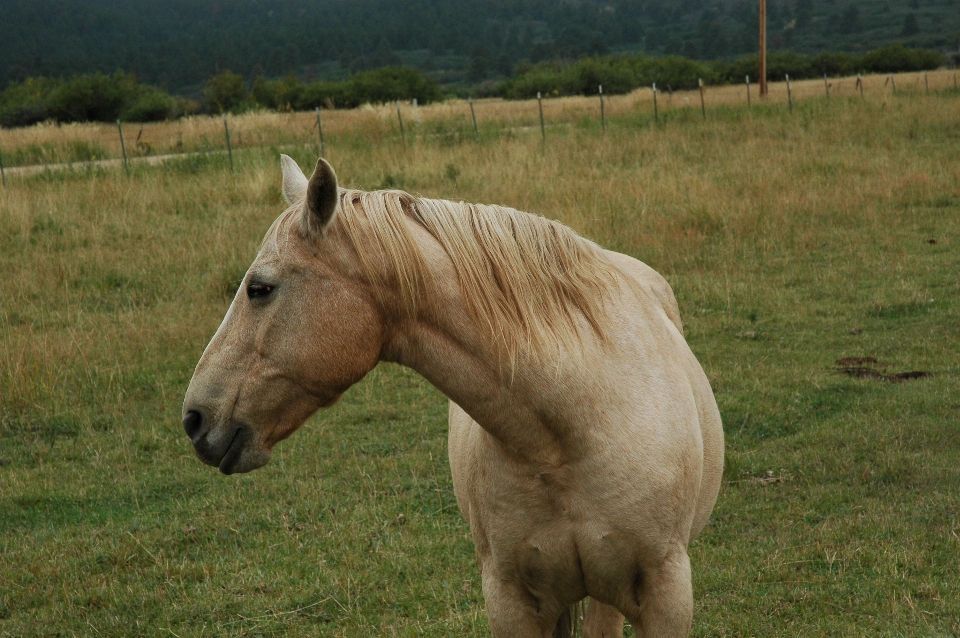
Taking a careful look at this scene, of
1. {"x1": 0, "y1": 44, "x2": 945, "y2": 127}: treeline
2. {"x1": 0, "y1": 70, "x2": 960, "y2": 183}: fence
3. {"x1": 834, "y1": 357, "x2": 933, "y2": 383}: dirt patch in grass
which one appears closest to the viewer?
{"x1": 834, "y1": 357, "x2": 933, "y2": 383}: dirt patch in grass

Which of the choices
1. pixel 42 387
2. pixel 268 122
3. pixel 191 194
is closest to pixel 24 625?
pixel 42 387

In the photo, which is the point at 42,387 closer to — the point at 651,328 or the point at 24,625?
Answer: the point at 24,625

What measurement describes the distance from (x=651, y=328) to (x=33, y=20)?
206 metres

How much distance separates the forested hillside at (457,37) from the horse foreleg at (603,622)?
84.0 m

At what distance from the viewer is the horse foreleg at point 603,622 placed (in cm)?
307

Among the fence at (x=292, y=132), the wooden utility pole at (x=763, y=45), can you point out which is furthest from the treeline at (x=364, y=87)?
the wooden utility pole at (x=763, y=45)

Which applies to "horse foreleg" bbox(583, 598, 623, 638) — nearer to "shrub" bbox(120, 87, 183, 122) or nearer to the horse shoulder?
the horse shoulder

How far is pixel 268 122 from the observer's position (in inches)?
882

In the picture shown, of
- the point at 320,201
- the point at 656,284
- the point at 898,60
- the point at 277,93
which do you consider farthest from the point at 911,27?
the point at 320,201

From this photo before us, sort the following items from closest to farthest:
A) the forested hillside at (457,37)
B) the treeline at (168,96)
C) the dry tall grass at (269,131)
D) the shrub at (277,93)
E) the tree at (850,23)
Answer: the dry tall grass at (269,131)
the treeline at (168,96)
the shrub at (277,93)
the tree at (850,23)
the forested hillside at (457,37)

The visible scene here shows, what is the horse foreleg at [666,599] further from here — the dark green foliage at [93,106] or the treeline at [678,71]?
the treeline at [678,71]

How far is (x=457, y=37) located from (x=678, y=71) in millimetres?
112163

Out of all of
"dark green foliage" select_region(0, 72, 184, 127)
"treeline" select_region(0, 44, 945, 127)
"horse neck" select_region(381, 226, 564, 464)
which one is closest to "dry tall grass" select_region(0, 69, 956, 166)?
"dark green foliage" select_region(0, 72, 184, 127)

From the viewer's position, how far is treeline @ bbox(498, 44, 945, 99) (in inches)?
1761
